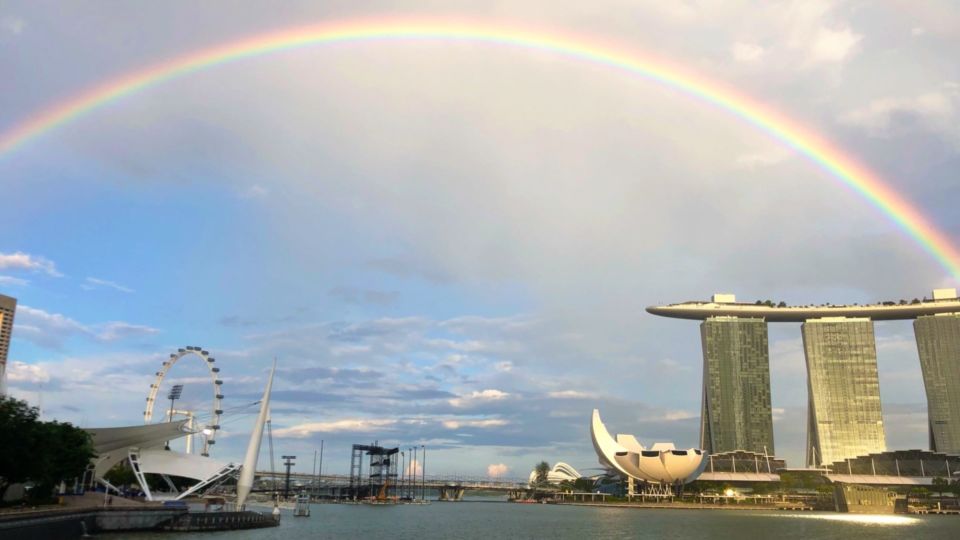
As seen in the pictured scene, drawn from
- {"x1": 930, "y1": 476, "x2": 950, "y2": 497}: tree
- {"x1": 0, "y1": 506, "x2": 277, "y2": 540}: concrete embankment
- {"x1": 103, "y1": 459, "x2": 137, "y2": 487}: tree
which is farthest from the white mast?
{"x1": 930, "y1": 476, "x2": 950, "y2": 497}: tree

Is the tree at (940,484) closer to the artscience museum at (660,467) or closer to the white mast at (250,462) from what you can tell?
the artscience museum at (660,467)

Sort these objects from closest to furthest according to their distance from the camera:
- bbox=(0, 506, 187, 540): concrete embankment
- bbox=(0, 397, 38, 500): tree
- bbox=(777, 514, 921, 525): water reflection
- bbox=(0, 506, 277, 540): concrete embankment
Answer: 1. bbox=(0, 506, 187, 540): concrete embankment
2. bbox=(0, 506, 277, 540): concrete embankment
3. bbox=(0, 397, 38, 500): tree
4. bbox=(777, 514, 921, 525): water reflection

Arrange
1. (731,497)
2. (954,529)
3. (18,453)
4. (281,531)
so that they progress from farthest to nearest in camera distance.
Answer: (731,497) → (954,529) → (281,531) → (18,453)

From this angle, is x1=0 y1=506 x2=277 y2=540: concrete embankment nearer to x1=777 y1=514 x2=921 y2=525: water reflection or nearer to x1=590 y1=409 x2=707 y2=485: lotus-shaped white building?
x1=777 y1=514 x2=921 y2=525: water reflection

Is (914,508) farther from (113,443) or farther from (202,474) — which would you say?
(113,443)

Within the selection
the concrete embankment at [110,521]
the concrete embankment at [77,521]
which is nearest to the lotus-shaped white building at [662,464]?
the concrete embankment at [110,521]

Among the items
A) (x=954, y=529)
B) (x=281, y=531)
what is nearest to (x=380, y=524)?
(x=281, y=531)

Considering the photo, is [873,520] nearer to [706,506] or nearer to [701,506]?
[701,506]

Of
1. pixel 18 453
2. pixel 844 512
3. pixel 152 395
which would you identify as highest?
pixel 152 395

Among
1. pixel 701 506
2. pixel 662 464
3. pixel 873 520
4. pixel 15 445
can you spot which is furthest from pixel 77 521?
pixel 662 464
